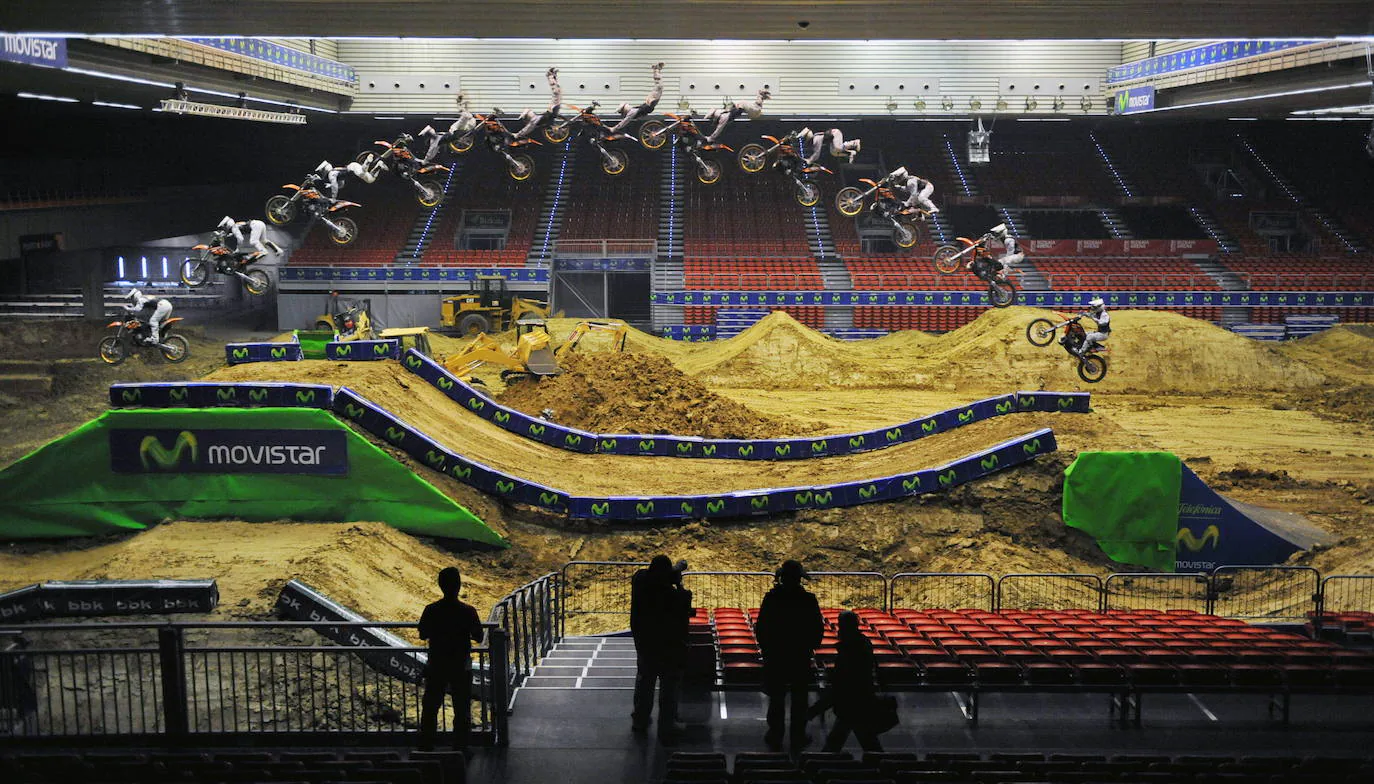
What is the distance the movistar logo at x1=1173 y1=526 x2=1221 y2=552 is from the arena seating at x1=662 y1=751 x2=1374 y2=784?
10669 mm

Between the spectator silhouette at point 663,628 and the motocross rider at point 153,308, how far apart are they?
19.0 metres

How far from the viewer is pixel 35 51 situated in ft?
71.1

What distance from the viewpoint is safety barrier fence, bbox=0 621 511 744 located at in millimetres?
8211

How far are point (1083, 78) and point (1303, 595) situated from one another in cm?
2868

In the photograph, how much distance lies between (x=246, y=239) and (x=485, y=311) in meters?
16.8

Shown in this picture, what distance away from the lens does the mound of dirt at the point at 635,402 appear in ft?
79.5

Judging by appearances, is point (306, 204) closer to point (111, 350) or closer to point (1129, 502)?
point (111, 350)

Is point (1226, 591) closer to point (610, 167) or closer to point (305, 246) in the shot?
point (610, 167)

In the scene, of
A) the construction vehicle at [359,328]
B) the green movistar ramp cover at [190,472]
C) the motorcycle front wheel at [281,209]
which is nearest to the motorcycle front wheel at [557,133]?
the construction vehicle at [359,328]

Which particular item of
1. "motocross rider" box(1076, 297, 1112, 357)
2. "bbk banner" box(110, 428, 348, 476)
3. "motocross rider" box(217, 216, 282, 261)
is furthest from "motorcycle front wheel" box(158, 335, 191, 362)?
"motocross rider" box(1076, 297, 1112, 357)

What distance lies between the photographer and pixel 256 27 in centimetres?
1479

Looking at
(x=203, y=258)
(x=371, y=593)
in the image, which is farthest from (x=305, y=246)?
(x=371, y=593)

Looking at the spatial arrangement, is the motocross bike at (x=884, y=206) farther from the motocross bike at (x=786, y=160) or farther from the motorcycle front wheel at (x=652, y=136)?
the motorcycle front wheel at (x=652, y=136)

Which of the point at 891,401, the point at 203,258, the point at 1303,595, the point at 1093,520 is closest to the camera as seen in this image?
the point at 1303,595
